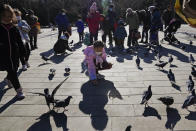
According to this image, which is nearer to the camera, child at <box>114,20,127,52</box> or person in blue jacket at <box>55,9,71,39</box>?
child at <box>114,20,127,52</box>

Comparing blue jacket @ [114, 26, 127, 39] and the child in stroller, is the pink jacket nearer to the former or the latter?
blue jacket @ [114, 26, 127, 39]

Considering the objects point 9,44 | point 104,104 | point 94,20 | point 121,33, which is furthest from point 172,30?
point 9,44

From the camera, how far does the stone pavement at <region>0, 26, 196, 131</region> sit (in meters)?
3.55

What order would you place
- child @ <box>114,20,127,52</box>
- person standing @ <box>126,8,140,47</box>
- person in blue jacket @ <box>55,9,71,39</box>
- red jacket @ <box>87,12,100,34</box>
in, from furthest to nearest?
person in blue jacket @ <box>55,9,71,39</box>, red jacket @ <box>87,12,100,34</box>, person standing @ <box>126,8,140,47</box>, child @ <box>114,20,127,52</box>

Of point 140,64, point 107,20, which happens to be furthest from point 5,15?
point 107,20

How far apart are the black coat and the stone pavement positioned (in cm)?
79

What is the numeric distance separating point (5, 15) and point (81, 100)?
7.46 ft

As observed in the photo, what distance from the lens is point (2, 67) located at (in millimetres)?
4391

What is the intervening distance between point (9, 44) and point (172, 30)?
346 inches

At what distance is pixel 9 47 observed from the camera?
4.39m

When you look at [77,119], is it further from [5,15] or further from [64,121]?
[5,15]

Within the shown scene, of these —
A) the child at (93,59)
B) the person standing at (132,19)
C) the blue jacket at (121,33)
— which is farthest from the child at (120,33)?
the child at (93,59)

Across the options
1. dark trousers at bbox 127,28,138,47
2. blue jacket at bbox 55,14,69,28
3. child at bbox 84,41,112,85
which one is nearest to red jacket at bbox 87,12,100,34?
blue jacket at bbox 55,14,69,28

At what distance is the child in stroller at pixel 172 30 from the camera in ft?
35.7
